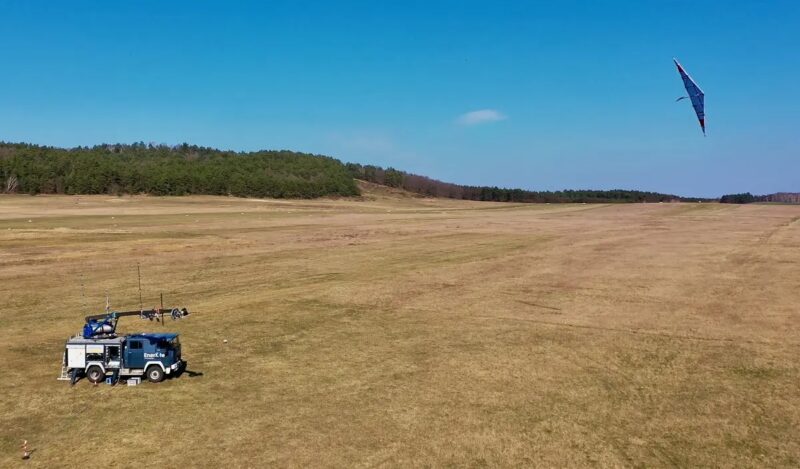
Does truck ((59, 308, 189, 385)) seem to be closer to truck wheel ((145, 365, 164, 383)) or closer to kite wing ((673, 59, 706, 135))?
truck wheel ((145, 365, 164, 383))

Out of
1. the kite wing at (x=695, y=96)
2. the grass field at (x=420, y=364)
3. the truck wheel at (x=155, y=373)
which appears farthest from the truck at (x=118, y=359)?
the kite wing at (x=695, y=96)

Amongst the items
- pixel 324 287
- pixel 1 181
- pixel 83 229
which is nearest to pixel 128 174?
pixel 1 181

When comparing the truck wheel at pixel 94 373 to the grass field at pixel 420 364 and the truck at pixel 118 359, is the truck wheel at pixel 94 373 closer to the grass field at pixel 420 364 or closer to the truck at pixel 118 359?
the truck at pixel 118 359

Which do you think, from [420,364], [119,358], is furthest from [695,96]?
[119,358]

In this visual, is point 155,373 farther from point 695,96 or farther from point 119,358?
point 695,96

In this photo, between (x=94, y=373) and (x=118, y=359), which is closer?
(x=94, y=373)

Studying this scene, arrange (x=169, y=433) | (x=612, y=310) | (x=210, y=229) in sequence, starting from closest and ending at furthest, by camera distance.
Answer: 1. (x=169, y=433)
2. (x=612, y=310)
3. (x=210, y=229)

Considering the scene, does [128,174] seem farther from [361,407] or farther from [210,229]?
[361,407]
